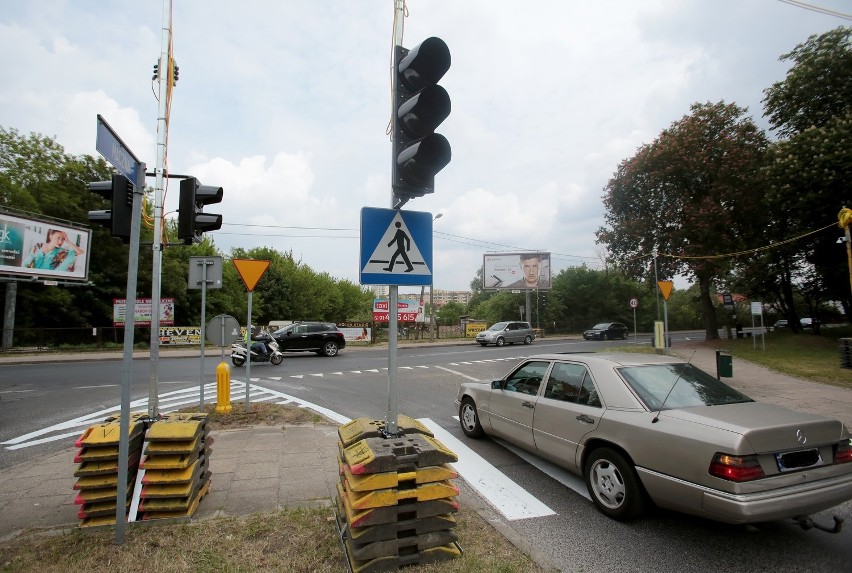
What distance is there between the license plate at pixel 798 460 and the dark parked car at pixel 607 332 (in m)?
39.2

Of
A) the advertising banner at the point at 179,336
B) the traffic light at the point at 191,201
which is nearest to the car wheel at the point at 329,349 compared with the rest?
the advertising banner at the point at 179,336

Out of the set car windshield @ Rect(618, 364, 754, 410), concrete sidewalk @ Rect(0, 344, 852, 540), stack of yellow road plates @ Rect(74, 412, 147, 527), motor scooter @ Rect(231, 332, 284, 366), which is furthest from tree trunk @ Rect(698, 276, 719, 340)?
stack of yellow road plates @ Rect(74, 412, 147, 527)

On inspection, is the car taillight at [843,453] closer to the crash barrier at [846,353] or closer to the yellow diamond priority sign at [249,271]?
the yellow diamond priority sign at [249,271]

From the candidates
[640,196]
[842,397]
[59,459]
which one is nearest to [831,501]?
[59,459]

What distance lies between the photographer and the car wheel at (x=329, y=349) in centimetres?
2330

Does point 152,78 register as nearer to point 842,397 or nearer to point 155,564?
point 155,564

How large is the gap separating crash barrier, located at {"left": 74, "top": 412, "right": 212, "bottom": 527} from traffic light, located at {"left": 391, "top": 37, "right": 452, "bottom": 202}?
288cm

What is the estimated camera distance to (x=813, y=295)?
3391cm

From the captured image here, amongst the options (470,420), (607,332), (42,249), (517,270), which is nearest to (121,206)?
(470,420)

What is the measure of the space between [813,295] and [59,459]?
43.7 meters

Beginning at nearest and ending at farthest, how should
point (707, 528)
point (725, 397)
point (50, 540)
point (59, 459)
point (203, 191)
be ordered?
point (50, 540), point (707, 528), point (725, 397), point (203, 191), point (59, 459)

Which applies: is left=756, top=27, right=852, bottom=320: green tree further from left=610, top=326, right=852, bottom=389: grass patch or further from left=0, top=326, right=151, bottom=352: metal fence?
left=0, top=326, right=151, bottom=352: metal fence

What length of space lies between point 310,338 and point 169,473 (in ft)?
64.3

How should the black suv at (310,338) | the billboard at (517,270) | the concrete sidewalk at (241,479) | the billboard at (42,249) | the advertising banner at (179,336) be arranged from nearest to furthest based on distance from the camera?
the concrete sidewalk at (241,479), the black suv at (310,338), the billboard at (42,249), the advertising banner at (179,336), the billboard at (517,270)
